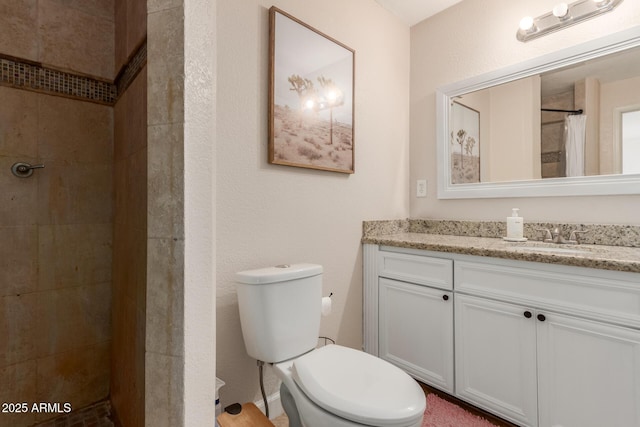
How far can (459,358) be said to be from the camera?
1500mm

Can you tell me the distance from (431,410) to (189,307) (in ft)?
Answer: 4.48

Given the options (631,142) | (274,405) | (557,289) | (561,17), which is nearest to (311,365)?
(274,405)

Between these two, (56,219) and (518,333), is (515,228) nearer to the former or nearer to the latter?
(518,333)

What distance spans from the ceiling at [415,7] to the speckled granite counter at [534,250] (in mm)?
1453

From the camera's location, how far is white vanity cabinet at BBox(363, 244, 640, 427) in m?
1.10

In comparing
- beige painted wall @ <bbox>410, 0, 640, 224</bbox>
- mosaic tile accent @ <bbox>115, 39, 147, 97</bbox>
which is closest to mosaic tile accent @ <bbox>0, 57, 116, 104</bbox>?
mosaic tile accent @ <bbox>115, 39, 147, 97</bbox>

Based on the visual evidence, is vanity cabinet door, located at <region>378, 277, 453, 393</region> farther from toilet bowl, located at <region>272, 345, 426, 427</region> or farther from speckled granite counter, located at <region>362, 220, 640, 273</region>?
toilet bowl, located at <region>272, 345, 426, 427</region>

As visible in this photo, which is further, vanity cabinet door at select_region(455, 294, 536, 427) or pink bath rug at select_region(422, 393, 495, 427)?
pink bath rug at select_region(422, 393, 495, 427)

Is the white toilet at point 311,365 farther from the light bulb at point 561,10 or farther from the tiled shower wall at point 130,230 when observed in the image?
the light bulb at point 561,10

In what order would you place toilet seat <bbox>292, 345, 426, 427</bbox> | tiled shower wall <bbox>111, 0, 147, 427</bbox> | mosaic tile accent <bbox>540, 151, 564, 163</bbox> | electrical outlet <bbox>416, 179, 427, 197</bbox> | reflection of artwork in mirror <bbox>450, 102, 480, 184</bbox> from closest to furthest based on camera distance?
1. toilet seat <bbox>292, 345, 426, 427</bbox>
2. tiled shower wall <bbox>111, 0, 147, 427</bbox>
3. mosaic tile accent <bbox>540, 151, 564, 163</bbox>
4. reflection of artwork in mirror <bbox>450, 102, 480, 184</bbox>
5. electrical outlet <bbox>416, 179, 427, 197</bbox>

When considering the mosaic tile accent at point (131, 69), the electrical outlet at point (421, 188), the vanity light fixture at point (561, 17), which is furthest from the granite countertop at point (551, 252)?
the mosaic tile accent at point (131, 69)

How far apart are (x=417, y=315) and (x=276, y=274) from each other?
35.0 inches

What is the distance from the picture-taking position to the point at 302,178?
62.1 inches

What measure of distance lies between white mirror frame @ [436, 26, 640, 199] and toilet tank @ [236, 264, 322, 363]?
1.27 meters
